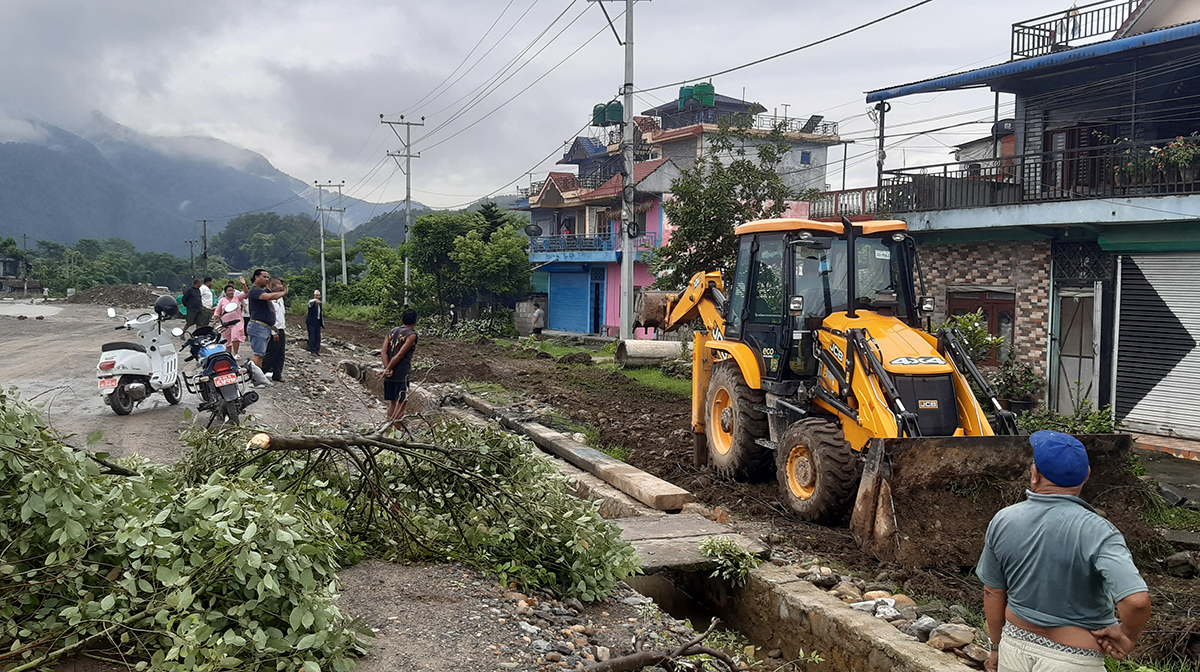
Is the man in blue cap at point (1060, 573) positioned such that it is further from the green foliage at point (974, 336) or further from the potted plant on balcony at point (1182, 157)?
the potted plant on balcony at point (1182, 157)

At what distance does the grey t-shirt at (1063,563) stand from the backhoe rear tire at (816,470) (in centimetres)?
366

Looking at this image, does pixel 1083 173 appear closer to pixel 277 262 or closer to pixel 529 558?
pixel 529 558

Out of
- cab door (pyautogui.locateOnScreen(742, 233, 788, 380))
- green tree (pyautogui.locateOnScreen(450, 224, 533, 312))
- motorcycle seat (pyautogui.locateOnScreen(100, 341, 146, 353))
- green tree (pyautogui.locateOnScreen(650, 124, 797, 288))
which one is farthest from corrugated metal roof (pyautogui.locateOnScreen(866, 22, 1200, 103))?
green tree (pyautogui.locateOnScreen(450, 224, 533, 312))

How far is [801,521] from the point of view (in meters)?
7.77

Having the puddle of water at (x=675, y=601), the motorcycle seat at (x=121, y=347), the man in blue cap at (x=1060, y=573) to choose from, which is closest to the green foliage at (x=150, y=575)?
the man in blue cap at (x=1060, y=573)

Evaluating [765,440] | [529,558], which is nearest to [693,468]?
[765,440]

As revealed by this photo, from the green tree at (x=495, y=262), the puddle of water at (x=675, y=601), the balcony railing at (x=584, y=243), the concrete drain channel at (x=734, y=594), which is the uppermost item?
the balcony railing at (x=584, y=243)

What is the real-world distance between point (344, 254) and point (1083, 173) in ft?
165

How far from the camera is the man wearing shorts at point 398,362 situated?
1032 centimetres

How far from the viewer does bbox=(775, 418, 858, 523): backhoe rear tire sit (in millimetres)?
7199

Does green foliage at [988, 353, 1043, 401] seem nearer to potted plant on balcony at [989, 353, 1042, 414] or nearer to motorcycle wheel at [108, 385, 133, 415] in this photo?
potted plant on balcony at [989, 353, 1042, 414]

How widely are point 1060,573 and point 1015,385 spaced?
36.5 feet

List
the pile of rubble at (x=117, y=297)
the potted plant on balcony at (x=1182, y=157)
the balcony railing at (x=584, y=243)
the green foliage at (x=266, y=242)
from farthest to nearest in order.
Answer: the green foliage at (x=266, y=242) → the pile of rubble at (x=117, y=297) → the balcony railing at (x=584, y=243) → the potted plant on balcony at (x=1182, y=157)

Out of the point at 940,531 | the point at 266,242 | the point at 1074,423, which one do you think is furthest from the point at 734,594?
the point at 266,242
